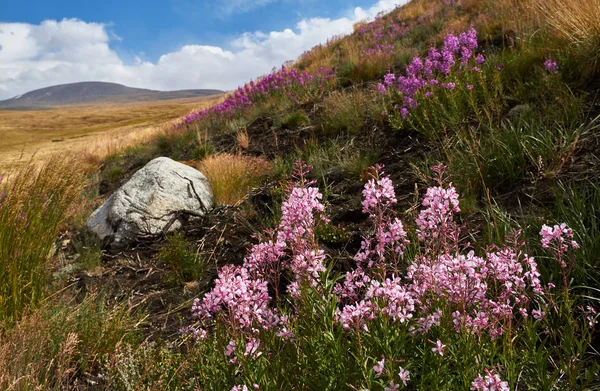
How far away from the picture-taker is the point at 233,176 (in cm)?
642

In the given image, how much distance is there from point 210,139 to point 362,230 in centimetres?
684

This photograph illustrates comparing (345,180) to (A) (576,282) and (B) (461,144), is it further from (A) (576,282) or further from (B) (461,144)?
(A) (576,282)

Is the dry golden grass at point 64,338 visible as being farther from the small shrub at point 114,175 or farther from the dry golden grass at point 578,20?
the small shrub at point 114,175

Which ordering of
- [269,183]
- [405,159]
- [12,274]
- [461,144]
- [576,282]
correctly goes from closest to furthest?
[576,282], [12,274], [461,144], [405,159], [269,183]

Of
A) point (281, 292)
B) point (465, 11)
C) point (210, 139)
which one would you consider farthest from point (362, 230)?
point (465, 11)

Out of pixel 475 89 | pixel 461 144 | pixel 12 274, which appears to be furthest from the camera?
pixel 475 89

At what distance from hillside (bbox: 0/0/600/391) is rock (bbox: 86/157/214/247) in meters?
0.22

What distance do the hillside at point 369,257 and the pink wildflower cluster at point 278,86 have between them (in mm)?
1642

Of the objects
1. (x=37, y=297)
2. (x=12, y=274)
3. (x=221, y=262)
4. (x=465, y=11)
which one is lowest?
(x=221, y=262)

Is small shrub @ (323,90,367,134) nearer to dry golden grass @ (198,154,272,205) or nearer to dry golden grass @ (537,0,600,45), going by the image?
dry golden grass @ (198,154,272,205)

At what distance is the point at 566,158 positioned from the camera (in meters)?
3.47

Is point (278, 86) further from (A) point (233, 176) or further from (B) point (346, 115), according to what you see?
(A) point (233, 176)

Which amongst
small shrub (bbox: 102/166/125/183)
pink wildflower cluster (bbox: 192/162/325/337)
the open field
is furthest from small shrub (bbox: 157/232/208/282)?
small shrub (bbox: 102/166/125/183)

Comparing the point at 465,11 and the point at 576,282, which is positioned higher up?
the point at 465,11
